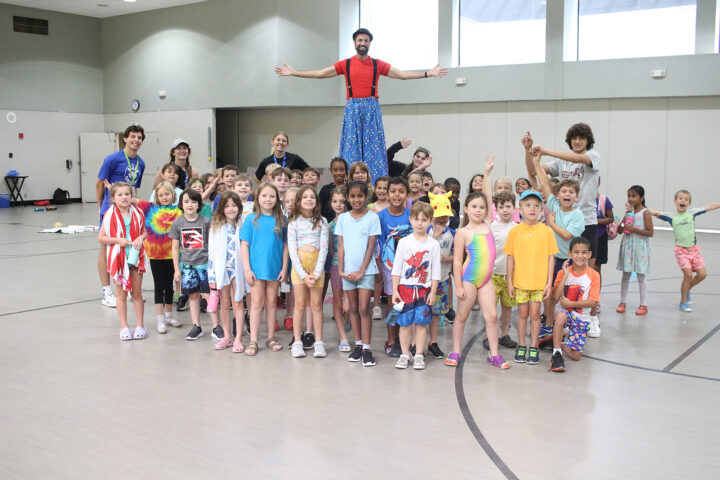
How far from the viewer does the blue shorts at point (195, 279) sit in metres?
5.45

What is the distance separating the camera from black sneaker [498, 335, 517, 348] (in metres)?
5.31

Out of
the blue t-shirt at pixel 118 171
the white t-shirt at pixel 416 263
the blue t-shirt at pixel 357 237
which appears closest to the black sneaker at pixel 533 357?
the white t-shirt at pixel 416 263

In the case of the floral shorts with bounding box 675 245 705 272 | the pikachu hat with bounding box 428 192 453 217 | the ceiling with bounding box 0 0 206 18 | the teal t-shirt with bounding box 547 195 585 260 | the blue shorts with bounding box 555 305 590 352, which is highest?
the ceiling with bounding box 0 0 206 18

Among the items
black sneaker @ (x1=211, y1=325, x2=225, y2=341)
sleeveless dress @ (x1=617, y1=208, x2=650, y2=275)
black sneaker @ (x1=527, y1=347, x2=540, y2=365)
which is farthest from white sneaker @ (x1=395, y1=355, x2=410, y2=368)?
sleeveless dress @ (x1=617, y1=208, x2=650, y2=275)

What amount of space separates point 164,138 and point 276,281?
14892mm

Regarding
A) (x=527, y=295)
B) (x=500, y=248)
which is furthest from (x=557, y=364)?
(x=500, y=248)

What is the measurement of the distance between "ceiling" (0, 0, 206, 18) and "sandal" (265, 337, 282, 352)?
14.8 meters

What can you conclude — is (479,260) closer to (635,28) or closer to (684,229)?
(684,229)

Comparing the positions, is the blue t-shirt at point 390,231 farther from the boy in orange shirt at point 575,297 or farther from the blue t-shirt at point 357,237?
the boy in orange shirt at point 575,297

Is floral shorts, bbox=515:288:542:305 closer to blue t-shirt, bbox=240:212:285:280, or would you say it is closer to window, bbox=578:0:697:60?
blue t-shirt, bbox=240:212:285:280

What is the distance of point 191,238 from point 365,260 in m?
1.55

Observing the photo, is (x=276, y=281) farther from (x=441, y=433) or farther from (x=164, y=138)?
(x=164, y=138)

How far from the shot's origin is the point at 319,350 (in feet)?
16.3

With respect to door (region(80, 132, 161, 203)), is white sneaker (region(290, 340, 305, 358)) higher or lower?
lower
